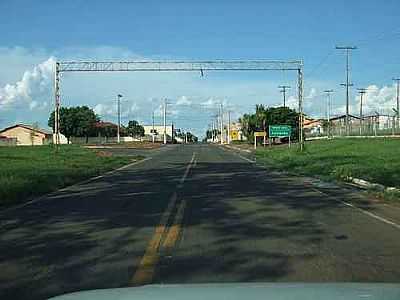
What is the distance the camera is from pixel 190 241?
1009cm

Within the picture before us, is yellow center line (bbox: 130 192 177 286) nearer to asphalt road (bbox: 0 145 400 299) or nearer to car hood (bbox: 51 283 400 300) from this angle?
asphalt road (bbox: 0 145 400 299)

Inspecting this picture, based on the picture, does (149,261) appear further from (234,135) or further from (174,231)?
(234,135)

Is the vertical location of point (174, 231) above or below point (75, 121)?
below

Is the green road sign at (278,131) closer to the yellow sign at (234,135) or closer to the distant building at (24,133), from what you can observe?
the yellow sign at (234,135)

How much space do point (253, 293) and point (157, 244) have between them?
17.2ft

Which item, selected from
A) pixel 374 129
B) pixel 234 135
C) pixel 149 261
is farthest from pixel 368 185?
pixel 234 135

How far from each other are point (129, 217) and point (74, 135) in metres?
123

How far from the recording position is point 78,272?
303 inches

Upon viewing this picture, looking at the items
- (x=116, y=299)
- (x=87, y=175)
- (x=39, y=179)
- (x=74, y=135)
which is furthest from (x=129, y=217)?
(x=74, y=135)

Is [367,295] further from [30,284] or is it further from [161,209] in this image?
[161,209]

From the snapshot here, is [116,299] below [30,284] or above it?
above

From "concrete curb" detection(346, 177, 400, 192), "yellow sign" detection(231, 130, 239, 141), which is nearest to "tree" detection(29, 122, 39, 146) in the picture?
"yellow sign" detection(231, 130, 239, 141)

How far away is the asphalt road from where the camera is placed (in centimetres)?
741

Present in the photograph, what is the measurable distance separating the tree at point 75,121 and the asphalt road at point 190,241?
114 m
